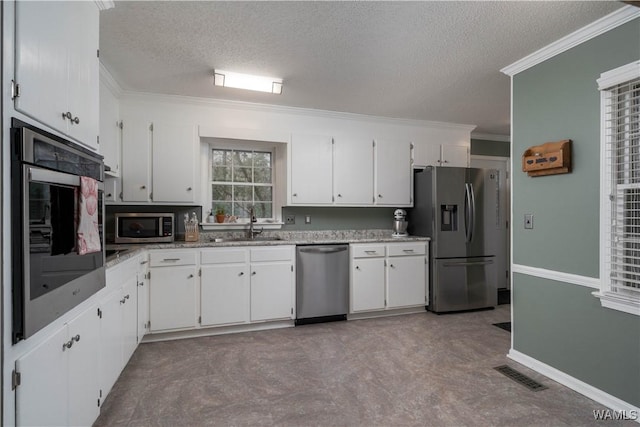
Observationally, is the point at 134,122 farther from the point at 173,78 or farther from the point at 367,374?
the point at 367,374

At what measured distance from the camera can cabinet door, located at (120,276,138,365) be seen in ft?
7.37

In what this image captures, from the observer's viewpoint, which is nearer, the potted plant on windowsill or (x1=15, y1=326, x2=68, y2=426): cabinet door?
(x1=15, y1=326, x2=68, y2=426): cabinet door

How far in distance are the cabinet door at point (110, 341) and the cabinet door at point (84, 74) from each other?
3.12ft

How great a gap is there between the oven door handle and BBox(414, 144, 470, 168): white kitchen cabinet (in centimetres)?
376

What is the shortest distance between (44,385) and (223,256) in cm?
206

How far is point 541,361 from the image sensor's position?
243 centimetres

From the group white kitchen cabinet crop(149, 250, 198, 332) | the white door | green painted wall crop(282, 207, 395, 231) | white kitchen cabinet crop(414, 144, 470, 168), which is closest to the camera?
white kitchen cabinet crop(149, 250, 198, 332)

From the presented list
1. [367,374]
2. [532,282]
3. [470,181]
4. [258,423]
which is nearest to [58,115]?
[258,423]

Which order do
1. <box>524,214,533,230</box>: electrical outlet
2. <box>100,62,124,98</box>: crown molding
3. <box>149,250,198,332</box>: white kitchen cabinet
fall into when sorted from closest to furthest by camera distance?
<box>524,214,533,230</box>: electrical outlet, <box>100,62,124,98</box>: crown molding, <box>149,250,198,332</box>: white kitchen cabinet

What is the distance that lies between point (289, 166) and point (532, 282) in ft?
8.60

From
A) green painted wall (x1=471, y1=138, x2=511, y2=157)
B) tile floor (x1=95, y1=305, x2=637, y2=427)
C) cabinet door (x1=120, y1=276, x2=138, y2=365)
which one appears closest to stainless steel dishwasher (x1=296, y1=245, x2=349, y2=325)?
tile floor (x1=95, y1=305, x2=637, y2=427)

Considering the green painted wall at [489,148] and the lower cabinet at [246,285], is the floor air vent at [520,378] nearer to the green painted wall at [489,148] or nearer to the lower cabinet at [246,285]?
the lower cabinet at [246,285]

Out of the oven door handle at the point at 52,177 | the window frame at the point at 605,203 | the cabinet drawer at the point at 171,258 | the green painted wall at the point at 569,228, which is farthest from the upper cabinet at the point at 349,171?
the oven door handle at the point at 52,177

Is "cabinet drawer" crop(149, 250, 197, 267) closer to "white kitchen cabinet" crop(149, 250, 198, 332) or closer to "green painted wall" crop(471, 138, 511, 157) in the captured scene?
"white kitchen cabinet" crop(149, 250, 198, 332)
